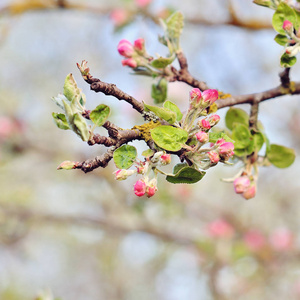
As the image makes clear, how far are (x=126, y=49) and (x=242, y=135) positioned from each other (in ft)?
1.13

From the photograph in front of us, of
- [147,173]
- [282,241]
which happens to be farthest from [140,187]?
[282,241]

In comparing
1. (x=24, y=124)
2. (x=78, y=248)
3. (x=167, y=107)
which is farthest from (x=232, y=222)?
(x=78, y=248)

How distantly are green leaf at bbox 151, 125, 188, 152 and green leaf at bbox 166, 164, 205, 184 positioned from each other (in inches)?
1.6

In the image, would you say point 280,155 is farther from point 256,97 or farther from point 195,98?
point 195,98

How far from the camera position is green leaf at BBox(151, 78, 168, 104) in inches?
41.8

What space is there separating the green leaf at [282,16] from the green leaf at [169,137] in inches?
13.3

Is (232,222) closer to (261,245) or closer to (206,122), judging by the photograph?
(261,245)

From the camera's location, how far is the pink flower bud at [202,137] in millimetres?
707

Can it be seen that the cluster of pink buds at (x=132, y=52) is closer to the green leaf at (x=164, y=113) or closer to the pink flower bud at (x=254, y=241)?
the green leaf at (x=164, y=113)

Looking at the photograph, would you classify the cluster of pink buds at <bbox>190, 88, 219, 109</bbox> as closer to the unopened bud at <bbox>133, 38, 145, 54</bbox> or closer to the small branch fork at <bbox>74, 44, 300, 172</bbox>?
the small branch fork at <bbox>74, 44, 300, 172</bbox>

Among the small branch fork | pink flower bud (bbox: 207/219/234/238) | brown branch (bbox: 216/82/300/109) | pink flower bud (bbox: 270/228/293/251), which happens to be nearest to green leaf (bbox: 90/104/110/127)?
the small branch fork

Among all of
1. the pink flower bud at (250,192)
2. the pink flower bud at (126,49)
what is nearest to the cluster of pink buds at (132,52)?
the pink flower bud at (126,49)

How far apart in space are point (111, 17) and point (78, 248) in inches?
196

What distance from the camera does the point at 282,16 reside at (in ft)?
2.88
